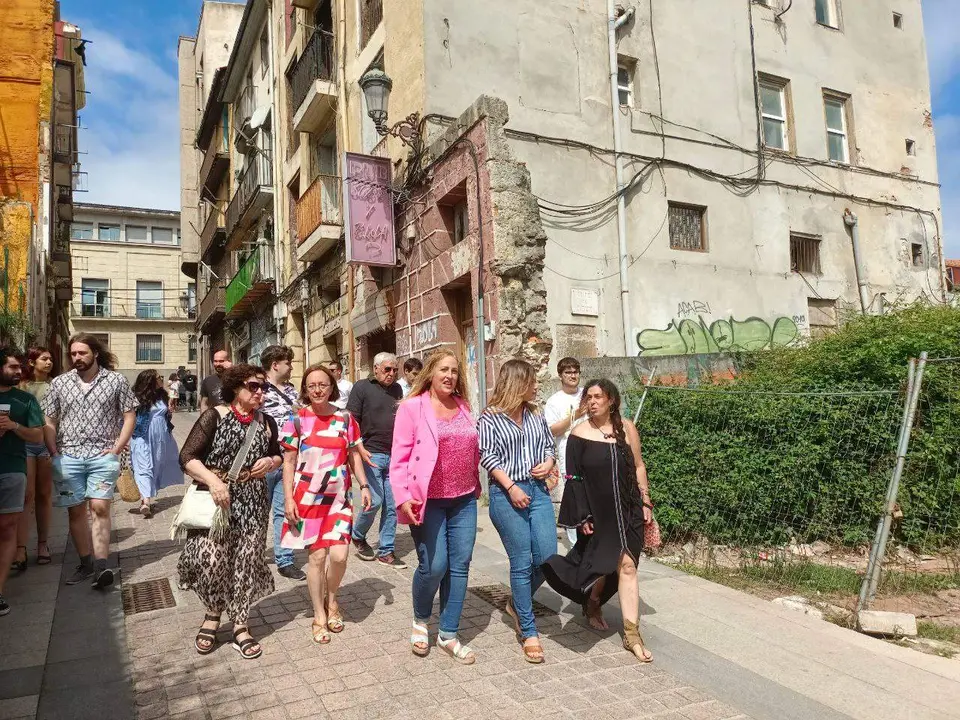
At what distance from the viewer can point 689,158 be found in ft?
44.4

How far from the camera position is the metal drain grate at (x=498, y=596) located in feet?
15.8

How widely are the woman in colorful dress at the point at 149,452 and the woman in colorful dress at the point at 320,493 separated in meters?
4.37

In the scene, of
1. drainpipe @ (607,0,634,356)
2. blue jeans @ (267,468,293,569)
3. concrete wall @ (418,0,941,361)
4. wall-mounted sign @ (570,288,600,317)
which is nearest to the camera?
blue jeans @ (267,468,293,569)

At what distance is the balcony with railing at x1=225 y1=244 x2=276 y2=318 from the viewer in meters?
20.7

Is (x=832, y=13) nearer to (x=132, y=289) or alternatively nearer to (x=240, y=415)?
(x=240, y=415)

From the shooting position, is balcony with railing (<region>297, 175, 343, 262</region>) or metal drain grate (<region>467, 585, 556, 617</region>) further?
balcony with railing (<region>297, 175, 343, 262</region>)

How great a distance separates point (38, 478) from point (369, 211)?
23.9ft

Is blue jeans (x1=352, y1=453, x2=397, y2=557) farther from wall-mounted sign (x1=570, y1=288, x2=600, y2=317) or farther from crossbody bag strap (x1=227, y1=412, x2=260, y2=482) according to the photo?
wall-mounted sign (x1=570, y1=288, x2=600, y2=317)

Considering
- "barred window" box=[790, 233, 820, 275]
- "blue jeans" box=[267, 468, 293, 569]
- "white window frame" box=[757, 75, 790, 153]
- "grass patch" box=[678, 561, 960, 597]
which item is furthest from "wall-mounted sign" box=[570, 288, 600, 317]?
"blue jeans" box=[267, 468, 293, 569]

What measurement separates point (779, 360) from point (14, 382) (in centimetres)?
778

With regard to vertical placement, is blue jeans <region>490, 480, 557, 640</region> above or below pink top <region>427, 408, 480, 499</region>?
below

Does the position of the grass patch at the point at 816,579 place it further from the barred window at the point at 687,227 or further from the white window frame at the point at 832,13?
the white window frame at the point at 832,13

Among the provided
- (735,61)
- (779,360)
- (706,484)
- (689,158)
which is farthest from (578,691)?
(735,61)

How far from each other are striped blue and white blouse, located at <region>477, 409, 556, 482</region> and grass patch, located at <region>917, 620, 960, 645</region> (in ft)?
9.34
